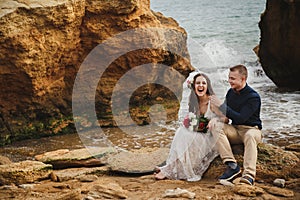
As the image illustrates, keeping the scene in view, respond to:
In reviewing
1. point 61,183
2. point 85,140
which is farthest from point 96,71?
point 61,183

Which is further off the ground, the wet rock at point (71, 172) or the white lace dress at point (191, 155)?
the white lace dress at point (191, 155)

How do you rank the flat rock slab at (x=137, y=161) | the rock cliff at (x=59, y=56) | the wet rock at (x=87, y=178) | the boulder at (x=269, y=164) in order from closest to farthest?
the boulder at (x=269, y=164)
the wet rock at (x=87, y=178)
the flat rock slab at (x=137, y=161)
the rock cliff at (x=59, y=56)

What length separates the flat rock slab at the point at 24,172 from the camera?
15.4 ft

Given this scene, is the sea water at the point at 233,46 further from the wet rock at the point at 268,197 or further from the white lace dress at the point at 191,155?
the wet rock at the point at 268,197

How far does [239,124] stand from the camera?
15.0ft

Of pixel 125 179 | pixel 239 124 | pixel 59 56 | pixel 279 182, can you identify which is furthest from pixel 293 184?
pixel 59 56

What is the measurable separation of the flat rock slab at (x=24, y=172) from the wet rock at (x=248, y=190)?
2203 mm

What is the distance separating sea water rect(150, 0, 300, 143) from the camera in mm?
8898

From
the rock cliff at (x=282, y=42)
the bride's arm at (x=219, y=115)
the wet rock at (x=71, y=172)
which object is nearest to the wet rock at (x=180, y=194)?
the bride's arm at (x=219, y=115)

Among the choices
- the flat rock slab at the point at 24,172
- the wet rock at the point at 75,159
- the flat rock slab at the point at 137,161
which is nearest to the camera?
the flat rock slab at the point at 24,172

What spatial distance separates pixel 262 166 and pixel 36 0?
4355mm

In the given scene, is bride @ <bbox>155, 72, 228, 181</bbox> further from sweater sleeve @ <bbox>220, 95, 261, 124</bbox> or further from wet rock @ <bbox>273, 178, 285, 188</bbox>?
wet rock @ <bbox>273, 178, 285, 188</bbox>

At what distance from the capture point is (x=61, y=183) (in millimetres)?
4688

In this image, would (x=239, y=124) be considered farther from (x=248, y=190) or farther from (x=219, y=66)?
(x=219, y=66)
